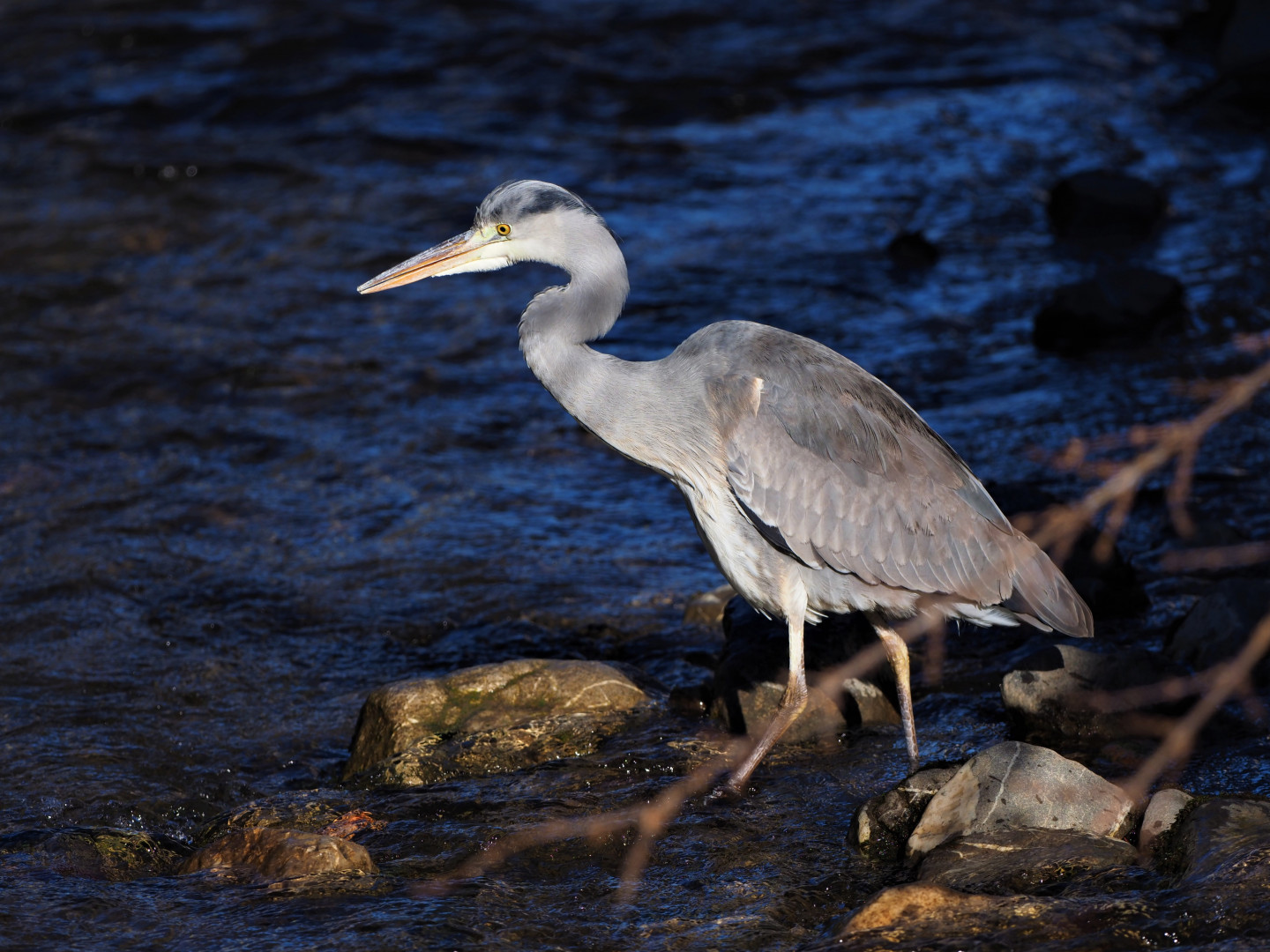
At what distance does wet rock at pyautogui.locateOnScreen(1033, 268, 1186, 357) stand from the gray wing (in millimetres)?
4380

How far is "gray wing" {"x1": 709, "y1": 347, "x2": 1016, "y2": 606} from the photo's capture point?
5113mm

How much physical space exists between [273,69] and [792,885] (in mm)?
12264

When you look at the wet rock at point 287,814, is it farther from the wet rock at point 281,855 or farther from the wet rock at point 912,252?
the wet rock at point 912,252

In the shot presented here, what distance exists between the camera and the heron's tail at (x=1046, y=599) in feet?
16.8

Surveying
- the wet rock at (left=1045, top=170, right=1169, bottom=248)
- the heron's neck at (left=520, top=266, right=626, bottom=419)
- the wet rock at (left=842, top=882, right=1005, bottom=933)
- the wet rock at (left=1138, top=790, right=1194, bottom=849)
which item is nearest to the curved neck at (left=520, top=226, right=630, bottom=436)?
the heron's neck at (left=520, top=266, right=626, bottom=419)

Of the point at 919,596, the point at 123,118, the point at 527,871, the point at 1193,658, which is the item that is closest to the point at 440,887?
the point at 527,871

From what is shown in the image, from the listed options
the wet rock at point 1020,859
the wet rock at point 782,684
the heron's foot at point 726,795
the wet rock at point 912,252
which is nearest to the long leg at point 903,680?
the wet rock at point 782,684

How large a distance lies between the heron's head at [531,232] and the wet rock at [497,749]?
5.40 feet

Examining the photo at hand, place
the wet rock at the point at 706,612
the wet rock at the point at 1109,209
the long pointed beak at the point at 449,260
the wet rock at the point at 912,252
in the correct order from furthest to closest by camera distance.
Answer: the wet rock at the point at 1109,209 < the wet rock at the point at 912,252 < the wet rock at the point at 706,612 < the long pointed beak at the point at 449,260

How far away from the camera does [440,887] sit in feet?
14.3

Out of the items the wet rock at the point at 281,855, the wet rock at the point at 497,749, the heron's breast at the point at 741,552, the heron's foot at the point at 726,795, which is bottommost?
the heron's foot at the point at 726,795

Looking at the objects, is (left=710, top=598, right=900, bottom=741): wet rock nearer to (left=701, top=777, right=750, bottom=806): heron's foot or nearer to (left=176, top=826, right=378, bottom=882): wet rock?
(left=701, top=777, right=750, bottom=806): heron's foot

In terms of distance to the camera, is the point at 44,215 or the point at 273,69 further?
the point at 273,69

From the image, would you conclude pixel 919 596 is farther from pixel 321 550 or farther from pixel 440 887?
pixel 321 550
